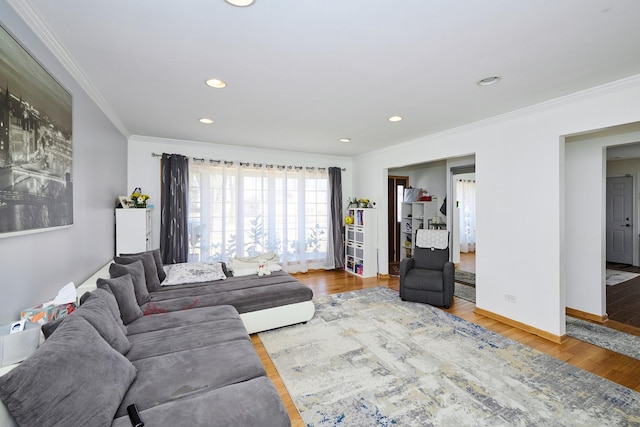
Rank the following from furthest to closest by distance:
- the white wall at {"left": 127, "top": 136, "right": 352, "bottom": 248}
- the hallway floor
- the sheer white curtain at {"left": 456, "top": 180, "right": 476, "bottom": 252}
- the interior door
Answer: the sheer white curtain at {"left": 456, "top": 180, "right": 476, "bottom": 252} → the interior door → the white wall at {"left": 127, "top": 136, "right": 352, "bottom": 248} → the hallway floor

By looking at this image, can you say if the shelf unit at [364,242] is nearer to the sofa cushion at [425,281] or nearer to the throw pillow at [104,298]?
the sofa cushion at [425,281]

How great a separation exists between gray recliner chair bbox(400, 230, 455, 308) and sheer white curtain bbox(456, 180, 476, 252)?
131 inches

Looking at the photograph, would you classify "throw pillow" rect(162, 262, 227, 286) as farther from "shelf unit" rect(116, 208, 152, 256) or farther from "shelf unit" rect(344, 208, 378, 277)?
"shelf unit" rect(344, 208, 378, 277)

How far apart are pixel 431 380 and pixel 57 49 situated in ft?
12.1

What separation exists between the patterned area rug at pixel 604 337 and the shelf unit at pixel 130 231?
5.20 m

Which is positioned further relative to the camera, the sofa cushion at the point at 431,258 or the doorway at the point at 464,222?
the doorway at the point at 464,222

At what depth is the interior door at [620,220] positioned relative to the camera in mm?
6133

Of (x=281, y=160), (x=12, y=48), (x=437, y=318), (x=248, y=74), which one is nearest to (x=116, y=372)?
(x=12, y=48)

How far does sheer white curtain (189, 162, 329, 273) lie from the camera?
15.5 ft

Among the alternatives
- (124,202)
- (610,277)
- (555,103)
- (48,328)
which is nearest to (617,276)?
(610,277)

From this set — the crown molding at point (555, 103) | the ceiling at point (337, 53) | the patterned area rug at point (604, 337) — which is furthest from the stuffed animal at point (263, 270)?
the patterned area rug at point (604, 337)

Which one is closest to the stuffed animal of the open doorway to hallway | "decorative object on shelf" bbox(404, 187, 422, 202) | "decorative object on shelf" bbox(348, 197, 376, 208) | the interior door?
"decorative object on shelf" bbox(348, 197, 376, 208)

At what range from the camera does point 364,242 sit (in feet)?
17.8

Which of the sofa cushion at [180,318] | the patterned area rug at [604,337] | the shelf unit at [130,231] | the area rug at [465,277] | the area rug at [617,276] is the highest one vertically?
the shelf unit at [130,231]
